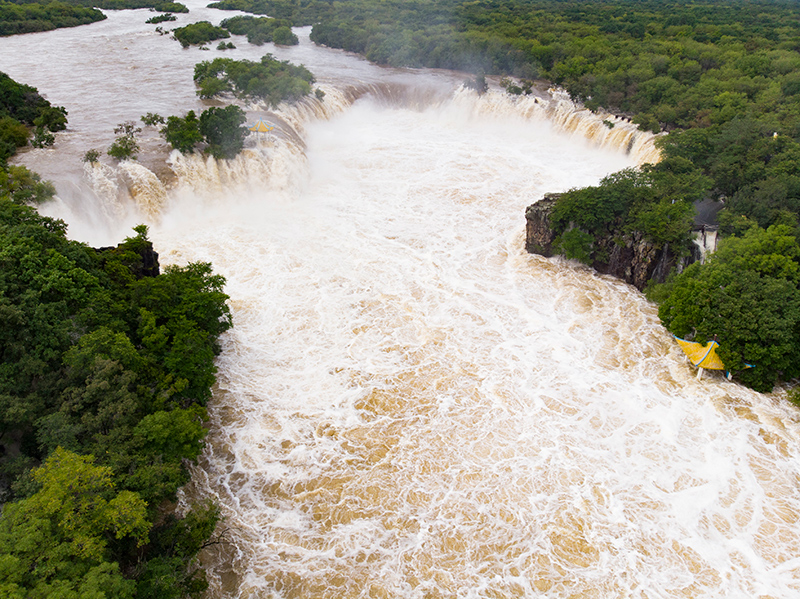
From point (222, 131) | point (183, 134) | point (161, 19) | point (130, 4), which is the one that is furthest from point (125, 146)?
point (130, 4)

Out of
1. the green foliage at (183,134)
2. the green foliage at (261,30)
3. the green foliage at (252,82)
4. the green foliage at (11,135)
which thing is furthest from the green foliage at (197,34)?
the green foliage at (183,134)

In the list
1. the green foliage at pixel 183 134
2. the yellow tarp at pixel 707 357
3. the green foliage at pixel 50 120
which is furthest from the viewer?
the green foliage at pixel 50 120

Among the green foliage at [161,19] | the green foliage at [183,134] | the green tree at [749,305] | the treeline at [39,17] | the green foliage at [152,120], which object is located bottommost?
the treeline at [39,17]

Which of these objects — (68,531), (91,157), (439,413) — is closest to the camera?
(68,531)

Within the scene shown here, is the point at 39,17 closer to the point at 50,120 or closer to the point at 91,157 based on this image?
the point at 50,120

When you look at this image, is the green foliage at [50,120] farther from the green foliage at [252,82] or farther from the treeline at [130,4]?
the treeline at [130,4]

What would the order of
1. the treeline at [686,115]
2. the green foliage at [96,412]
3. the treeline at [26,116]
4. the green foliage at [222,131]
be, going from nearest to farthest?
1. the green foliage at [96,412]
2. the treeline at [686,115]
3. the treeline at [26,116]
4. the green foliage at [222,131]

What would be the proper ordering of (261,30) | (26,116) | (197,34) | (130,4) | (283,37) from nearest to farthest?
(26,116)
(197,34)
(283,37)
(261,30)
(130,4)
